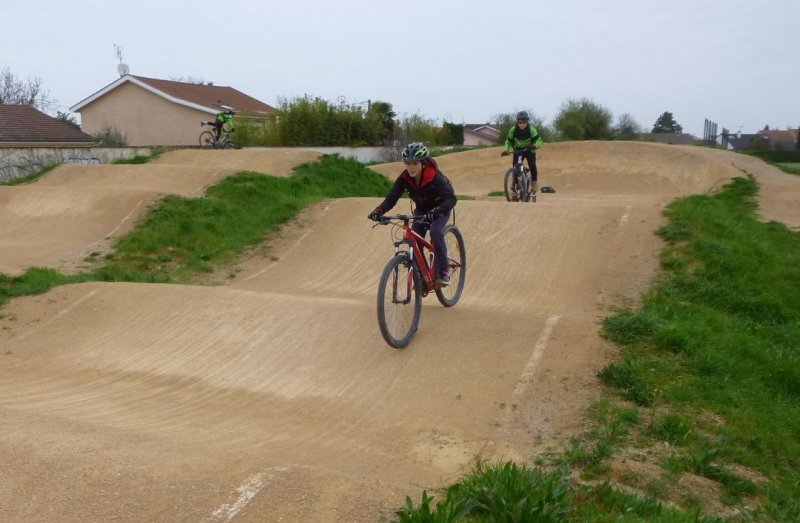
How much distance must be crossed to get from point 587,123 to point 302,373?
35.0 m

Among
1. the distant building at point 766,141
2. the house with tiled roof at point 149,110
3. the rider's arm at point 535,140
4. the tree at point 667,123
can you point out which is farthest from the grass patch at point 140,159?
the tree at point 667,123

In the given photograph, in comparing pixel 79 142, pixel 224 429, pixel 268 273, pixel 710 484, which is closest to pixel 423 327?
pixel 224 429

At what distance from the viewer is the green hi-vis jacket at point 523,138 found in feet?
41.7

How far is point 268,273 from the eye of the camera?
10938 millimetres

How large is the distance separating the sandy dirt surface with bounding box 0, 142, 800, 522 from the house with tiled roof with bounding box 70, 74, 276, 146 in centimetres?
2314

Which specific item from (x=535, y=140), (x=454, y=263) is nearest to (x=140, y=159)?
(x=535, y=140)

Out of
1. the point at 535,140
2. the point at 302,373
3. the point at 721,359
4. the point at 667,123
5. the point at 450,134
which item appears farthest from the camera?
the point at 667,123

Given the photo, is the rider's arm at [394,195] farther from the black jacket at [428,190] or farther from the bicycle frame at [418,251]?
the bicycle frame at [418,251]

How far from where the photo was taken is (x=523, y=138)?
1280cm

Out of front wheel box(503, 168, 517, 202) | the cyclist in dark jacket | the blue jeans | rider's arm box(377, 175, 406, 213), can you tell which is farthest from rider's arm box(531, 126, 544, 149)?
rider's arm box(377, 175, 406, 213)

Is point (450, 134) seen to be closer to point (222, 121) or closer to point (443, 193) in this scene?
point (222, 121)

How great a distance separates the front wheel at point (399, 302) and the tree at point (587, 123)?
110 feet

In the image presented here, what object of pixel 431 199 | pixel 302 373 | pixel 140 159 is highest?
pixel 140 159

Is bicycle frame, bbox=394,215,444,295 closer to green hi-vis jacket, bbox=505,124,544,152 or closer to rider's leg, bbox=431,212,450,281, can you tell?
rider's leg, bbox=431,212,450,281
